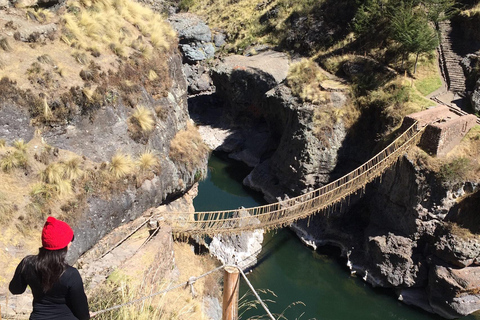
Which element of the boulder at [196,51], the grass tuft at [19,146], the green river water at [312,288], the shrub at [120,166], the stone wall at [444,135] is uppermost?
the grass tuft at [19,146]

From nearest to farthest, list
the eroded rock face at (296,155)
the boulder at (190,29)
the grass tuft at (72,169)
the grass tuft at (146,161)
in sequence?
the grass tuft at (72,169) < the grass tuft at (146,161) < the eroded rock face at (296,155) < the boulder at (190,29)

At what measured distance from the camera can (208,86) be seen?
28.9 meters

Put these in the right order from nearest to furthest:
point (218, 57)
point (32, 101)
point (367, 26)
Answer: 1. point (32, 101)
2. point (367, 26)
3. point (218, 57)

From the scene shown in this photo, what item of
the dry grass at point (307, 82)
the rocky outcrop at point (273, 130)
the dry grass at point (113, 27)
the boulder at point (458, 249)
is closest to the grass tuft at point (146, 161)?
the dry grass at point (113, 27)

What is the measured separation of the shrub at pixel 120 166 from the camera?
10.1 meters

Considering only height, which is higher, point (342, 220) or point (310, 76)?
point (310, 76)

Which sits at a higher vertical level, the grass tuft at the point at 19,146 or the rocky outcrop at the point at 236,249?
the grass tuft at the point at 19,146

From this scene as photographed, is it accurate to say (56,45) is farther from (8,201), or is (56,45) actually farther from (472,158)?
(472,158)

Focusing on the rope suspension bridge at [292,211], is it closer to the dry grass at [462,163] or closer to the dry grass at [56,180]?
the dry grass at [462,163]

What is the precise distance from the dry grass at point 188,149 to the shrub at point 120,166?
1.98 metres

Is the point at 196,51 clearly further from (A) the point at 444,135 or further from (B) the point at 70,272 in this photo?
(B) the point at 70,272

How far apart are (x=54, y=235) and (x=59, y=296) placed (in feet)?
1.72

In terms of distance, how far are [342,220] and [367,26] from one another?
10.3m

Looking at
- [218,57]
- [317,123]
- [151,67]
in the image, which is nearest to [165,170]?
[151,67]
